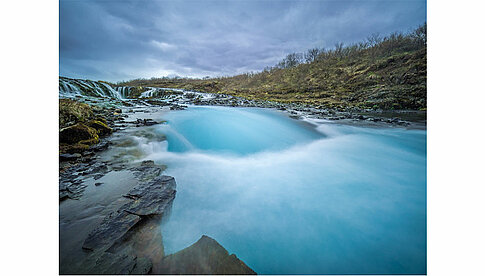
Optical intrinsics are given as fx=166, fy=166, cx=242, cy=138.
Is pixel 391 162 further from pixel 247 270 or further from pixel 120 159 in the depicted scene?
pixel 120 159

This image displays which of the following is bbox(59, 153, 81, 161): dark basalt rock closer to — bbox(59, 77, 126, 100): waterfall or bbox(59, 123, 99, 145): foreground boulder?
bbox(59, 123, 99, 145): foreground boulder

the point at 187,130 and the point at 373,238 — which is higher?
the point at 187,130

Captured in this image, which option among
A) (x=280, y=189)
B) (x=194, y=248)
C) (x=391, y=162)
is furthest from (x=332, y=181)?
(x=194, y=248)

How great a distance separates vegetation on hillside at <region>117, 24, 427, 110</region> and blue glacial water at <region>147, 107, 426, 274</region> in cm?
1344

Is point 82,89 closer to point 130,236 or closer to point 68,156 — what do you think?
point 68,156

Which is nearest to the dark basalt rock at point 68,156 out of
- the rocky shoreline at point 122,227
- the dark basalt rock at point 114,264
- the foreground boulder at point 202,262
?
the rocky shoreline at point 122,227

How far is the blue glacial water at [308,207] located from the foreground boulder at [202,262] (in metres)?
0.15

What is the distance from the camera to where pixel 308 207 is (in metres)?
2.39

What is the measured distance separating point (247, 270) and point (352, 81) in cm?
2998

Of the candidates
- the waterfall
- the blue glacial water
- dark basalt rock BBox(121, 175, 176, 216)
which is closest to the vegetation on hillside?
the blue glacial water

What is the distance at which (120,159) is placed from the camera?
12.4 feet

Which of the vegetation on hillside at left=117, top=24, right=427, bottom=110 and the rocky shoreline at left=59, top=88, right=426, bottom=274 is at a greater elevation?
the vegetation on hillside at left=117, top=24, right=427, bottom=110

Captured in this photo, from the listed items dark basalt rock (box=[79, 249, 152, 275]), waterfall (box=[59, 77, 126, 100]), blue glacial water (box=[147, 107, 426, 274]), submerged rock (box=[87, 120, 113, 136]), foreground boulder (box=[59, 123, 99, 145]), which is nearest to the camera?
dark basalt rock (box=[79, 249, 152, 275])

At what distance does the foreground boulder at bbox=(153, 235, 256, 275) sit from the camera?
59.0 inches
